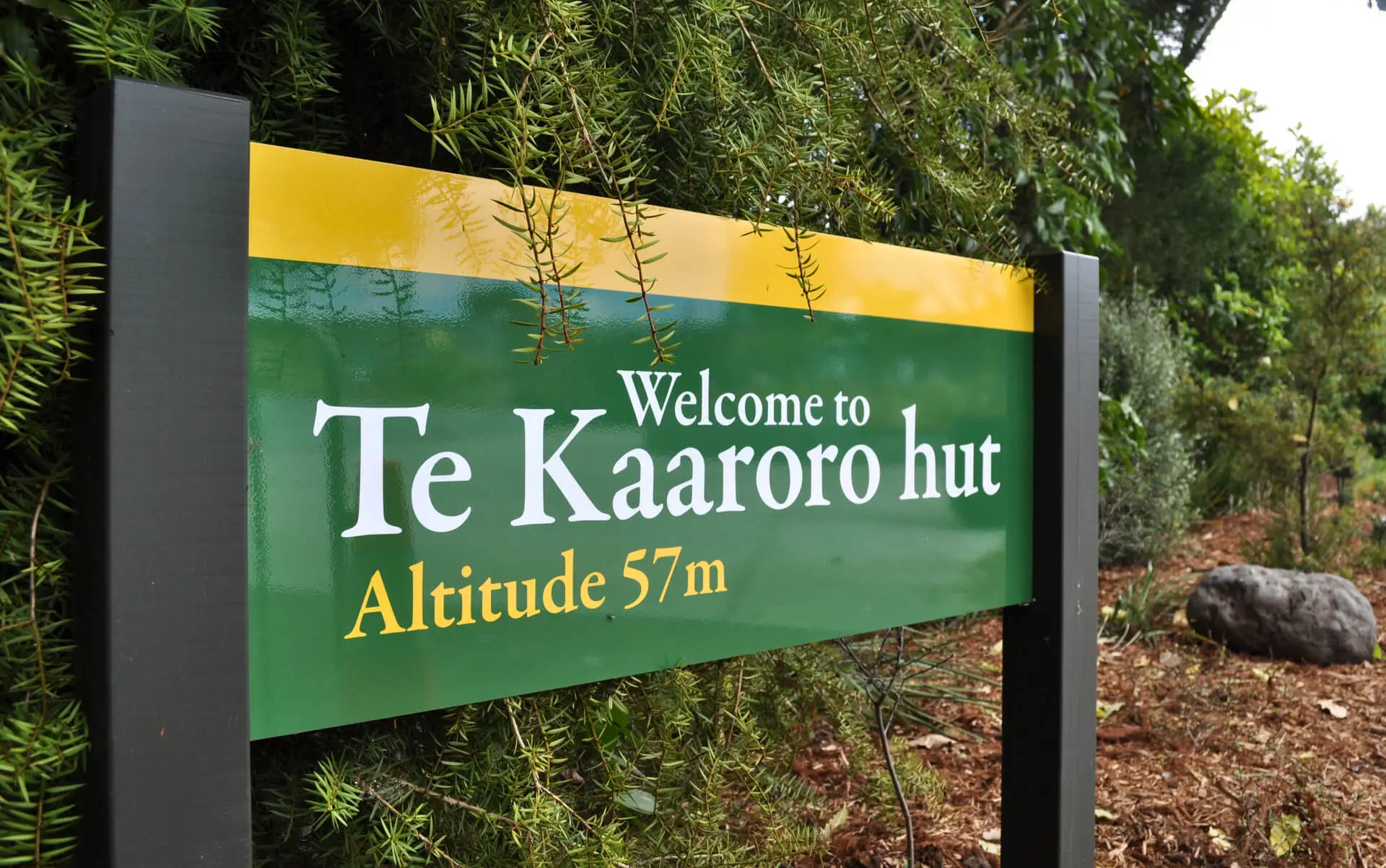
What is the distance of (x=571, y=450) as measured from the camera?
106 cm

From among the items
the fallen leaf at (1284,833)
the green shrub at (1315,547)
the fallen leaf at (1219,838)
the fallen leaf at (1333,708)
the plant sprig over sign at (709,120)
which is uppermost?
the plant sprig over sign at (709,120)

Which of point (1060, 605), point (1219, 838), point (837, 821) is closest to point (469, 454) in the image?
point (1060, 605)

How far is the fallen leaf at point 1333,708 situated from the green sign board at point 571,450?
2842mm

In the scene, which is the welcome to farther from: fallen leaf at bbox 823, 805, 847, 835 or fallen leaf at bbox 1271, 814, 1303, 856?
fallen leaf at bbox 1271, 814, 1303, 856

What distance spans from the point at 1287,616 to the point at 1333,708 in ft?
2.65

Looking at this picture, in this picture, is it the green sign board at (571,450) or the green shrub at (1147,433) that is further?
the green shrub at (1147,433)

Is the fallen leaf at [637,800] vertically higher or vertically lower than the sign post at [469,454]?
lower

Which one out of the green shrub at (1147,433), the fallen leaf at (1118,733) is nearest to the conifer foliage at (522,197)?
the fallen leaf at (1118,733)

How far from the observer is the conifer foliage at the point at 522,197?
2.52 feet

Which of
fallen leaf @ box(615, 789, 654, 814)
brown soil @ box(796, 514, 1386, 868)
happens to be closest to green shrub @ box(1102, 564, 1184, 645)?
brown soil @ box(796, 514, 1386, 868)

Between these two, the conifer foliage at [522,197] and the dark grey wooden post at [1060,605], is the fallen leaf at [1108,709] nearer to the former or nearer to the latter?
the dark grey wooden post at [1060,605]

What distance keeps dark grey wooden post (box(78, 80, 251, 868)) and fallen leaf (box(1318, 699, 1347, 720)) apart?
3875mm

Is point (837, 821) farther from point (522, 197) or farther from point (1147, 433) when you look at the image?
point (1147, 433)

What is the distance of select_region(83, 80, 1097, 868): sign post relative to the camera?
0.77 meters
